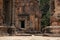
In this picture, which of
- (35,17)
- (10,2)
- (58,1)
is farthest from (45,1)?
(58,1)

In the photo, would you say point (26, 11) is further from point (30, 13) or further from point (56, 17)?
point (56, 17)

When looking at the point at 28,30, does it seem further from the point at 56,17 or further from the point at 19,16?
the point at 56,17

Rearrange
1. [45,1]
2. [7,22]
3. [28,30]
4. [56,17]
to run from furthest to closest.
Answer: [45,1] → [28,30] → [7,22] → [56,17]

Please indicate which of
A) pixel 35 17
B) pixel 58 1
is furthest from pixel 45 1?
pixel 58 1

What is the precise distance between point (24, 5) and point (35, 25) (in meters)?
3.04

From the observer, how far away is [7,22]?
15.2m

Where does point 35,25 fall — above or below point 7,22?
below

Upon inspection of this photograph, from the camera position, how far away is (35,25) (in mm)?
25922

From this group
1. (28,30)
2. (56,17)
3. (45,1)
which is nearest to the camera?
(56,17)

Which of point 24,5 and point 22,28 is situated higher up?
point 24,5

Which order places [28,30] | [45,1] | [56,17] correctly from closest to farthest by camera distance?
1. [56,17]
2. [28,30]
3. [45,1]

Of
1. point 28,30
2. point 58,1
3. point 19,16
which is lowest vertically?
point 28,30

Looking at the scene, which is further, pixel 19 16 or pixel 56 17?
pixel 19 16

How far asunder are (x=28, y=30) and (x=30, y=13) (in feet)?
7.81
